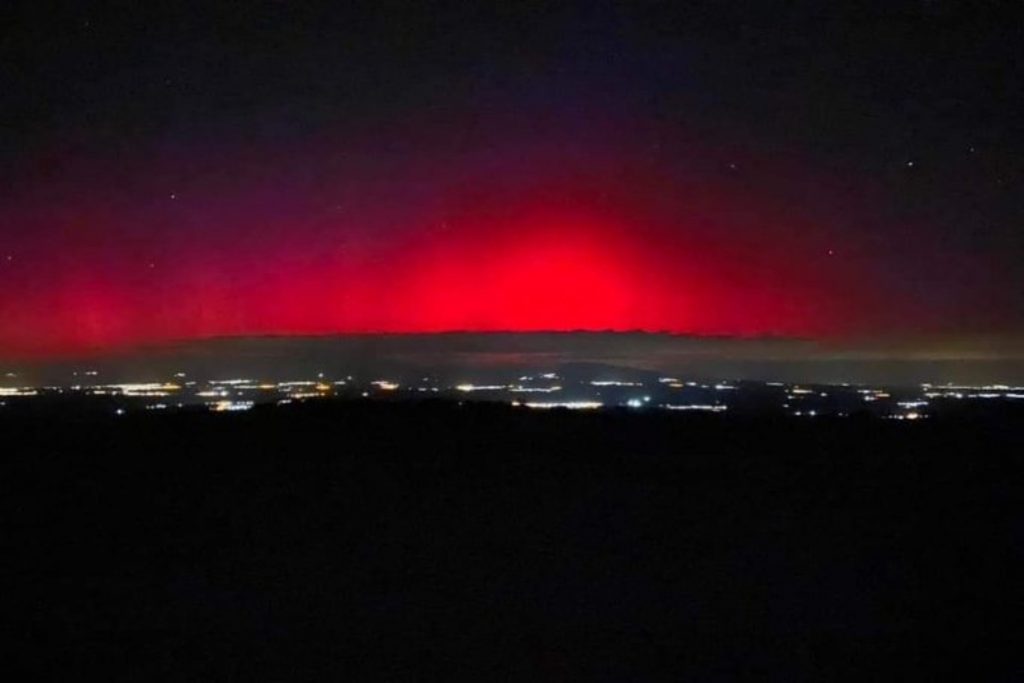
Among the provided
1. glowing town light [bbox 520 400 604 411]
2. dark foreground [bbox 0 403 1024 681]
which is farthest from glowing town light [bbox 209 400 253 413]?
dark foreground [bbox 0 403 1024 681]

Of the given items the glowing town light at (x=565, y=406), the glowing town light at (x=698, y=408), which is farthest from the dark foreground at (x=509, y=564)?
the glowing town light at (x=698, y=408)

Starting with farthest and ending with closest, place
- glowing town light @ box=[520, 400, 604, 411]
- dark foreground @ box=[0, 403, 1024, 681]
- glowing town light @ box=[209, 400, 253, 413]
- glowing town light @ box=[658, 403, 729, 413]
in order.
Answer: glowing town light @ box=[658, 403, 729, 413] < glowing town light @ box=[520, 400, 604, 411] < glowing town light @ box=[209, 400, 253, 413] < dark foreground @ box=[0, 403, 1024, 681]

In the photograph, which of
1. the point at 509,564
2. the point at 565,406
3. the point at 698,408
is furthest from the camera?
the point at 698,408

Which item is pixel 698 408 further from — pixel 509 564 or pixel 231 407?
pixel 509 564

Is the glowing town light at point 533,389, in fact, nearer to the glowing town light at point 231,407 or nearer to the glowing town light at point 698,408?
the glowing town light at point 698,408

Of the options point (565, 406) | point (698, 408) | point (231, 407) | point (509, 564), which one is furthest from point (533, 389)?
point (509, 564)

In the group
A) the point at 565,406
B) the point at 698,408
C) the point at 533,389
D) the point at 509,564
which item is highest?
the point at 533,389

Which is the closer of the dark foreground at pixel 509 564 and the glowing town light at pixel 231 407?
the dark foreground at pixel 509 564

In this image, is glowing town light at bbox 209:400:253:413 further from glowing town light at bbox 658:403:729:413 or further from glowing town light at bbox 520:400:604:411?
glowing town light at bbox 658:403:729:413
